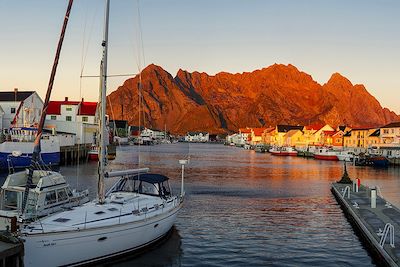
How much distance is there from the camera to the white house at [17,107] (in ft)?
308

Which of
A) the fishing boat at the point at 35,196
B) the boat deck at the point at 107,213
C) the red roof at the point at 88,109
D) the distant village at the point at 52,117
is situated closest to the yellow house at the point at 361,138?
the distant village at the point at 52,117

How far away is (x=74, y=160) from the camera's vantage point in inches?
3725

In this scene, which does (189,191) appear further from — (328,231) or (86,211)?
(86,211)

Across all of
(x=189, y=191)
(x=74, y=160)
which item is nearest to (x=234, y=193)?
(x=189, y=191)

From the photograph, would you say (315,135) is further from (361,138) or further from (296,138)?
(361,138)

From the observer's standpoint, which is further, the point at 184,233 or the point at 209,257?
the point at 184,233

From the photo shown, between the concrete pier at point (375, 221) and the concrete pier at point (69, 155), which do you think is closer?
the concrete pier at point (375, 221)

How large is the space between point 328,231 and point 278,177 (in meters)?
41.5

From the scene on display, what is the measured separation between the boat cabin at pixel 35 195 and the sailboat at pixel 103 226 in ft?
6.51

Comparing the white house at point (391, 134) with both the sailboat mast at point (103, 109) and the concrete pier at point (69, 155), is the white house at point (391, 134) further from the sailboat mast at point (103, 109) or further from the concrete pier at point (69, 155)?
the sailboat mast at point (103, 109)

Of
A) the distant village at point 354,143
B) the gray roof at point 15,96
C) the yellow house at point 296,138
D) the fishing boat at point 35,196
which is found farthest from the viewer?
the yellow house at point 296,138

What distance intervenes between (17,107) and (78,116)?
23.4m

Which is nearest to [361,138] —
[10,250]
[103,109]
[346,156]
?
[346,156]

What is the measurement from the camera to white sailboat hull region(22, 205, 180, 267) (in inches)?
736
